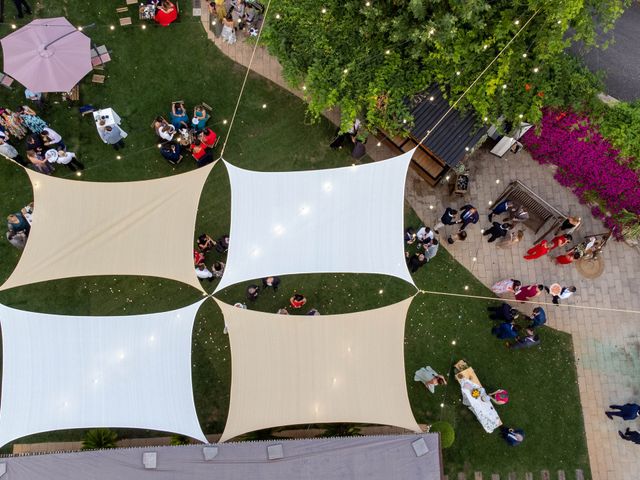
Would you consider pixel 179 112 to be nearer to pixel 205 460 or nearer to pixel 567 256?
pixel 205 460

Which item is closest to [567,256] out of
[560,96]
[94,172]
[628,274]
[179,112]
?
[628,274]

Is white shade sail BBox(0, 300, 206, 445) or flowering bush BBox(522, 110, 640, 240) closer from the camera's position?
white shade sail BBox(0, 300, 206, 445)

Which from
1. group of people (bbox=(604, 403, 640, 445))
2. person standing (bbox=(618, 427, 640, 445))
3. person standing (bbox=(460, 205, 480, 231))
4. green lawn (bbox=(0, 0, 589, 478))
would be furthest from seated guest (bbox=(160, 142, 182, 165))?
person standing (bbox=(618, 427, 640, 445))

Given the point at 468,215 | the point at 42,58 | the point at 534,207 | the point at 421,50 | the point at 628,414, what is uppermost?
the point at 421,50

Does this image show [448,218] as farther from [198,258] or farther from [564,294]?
[198,258]

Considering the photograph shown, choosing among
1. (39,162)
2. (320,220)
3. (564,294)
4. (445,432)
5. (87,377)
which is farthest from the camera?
(39,162)

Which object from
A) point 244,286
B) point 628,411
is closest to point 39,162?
point 244,286

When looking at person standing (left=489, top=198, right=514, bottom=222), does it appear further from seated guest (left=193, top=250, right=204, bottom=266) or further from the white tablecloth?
seated guest (left=193, top=250, right=204, bottom=266)
